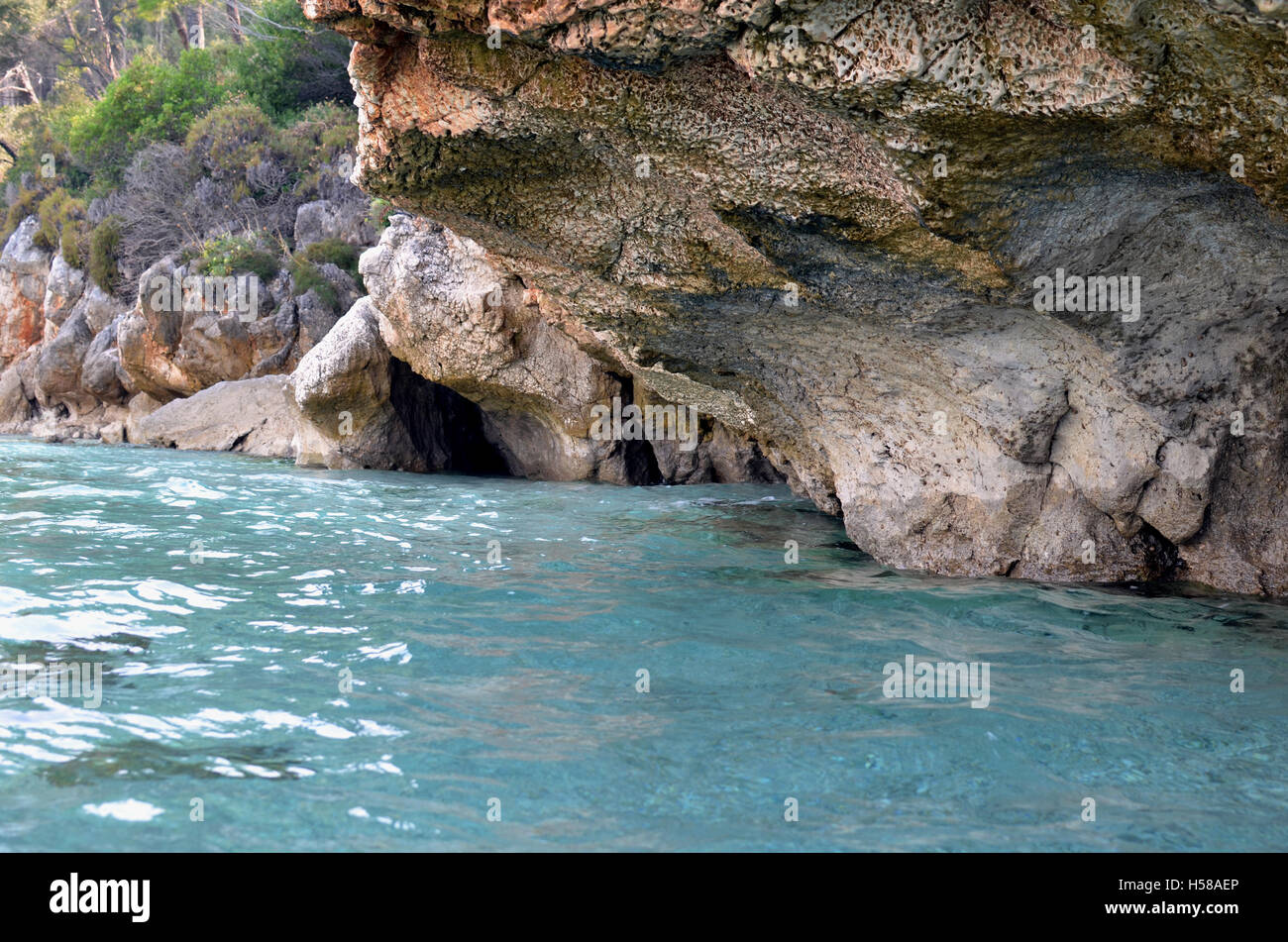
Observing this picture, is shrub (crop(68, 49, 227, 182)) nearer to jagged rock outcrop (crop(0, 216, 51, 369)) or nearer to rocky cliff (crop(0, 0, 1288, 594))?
jagged rock outcrop (crop(0, 216, 51, 369))

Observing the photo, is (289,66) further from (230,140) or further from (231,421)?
(231,421)

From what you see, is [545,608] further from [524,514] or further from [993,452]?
[524,514]

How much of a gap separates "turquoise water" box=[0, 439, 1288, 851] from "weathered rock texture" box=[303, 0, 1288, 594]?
614 millimetres

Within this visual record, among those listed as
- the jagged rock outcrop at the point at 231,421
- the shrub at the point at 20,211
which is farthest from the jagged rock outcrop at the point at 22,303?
the jagged rock outcrop at the point at 231,421

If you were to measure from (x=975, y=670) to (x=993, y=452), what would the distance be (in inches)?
93.5

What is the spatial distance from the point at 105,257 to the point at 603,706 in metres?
20.9

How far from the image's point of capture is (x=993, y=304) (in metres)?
5.68

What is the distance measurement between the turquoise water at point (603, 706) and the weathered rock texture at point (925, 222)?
2.01ft

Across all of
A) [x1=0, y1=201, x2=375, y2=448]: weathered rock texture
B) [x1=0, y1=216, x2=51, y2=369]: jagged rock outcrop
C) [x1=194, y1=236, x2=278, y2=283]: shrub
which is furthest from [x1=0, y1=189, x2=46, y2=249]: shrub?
[x1=194, y1=236, x2=278, y2=283]: shrub

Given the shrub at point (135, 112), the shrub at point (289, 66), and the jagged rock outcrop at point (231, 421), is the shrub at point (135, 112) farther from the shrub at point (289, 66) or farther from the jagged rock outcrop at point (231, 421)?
the jagged rock outcrop at point (231, 421)

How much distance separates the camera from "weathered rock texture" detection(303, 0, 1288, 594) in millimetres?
4035

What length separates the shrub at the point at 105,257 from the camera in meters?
21.3

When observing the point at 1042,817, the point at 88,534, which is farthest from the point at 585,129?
the point at 88,534

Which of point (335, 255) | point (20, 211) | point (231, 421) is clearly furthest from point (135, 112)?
point (231, 421)
